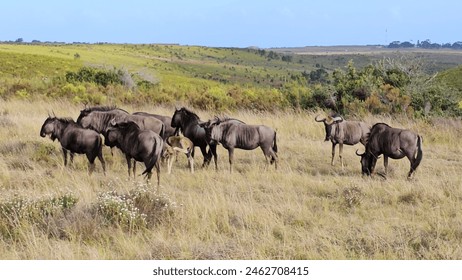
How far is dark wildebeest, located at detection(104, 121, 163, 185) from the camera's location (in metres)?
9.12

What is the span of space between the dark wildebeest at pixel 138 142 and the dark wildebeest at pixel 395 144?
4.37 m

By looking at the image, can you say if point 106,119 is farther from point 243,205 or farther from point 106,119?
point 243,205

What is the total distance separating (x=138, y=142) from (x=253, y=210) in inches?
104

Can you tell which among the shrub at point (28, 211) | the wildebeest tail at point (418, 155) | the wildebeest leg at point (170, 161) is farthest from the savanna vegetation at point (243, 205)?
the wildebeest tail at point (418, 155)

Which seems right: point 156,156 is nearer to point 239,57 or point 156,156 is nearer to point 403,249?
point 403,249

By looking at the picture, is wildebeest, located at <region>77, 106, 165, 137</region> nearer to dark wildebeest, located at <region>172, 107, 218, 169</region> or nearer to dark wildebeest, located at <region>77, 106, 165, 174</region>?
dark wildebeest, located at <region>77, 106, 165, 174</region>

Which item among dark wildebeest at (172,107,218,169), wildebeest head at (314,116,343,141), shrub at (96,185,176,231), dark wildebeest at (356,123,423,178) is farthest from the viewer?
wildebeest head at (314,116,343,141)

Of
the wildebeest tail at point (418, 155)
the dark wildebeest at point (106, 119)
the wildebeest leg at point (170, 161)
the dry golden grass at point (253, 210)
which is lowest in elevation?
the dry golden grass at point (253, 210)

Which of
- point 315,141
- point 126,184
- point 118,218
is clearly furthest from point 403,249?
point 315,141

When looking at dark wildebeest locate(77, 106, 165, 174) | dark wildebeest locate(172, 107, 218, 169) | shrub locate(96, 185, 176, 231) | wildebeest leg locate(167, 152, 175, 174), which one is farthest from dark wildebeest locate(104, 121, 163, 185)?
dark wildebeest locate(172, 107, 218, 169)

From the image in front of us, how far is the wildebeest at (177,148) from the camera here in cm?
1057

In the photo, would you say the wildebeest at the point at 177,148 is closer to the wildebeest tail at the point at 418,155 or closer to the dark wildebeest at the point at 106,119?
the dark wildebeest at the point at 106,119

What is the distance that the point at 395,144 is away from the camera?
1029 cm

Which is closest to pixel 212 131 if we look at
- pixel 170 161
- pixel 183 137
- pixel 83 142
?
pixel 183 137
